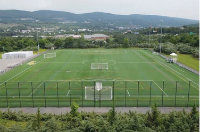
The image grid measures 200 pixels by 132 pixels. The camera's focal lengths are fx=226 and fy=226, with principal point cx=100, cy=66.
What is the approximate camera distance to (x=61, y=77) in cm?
3675

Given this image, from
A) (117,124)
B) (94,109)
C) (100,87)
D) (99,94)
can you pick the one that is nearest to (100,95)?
(99,94)

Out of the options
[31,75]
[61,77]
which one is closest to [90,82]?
[61,77]

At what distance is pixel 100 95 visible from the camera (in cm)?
2523

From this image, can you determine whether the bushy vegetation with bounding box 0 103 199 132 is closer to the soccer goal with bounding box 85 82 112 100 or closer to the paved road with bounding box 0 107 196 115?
the paved road with bounding box 0 107 196 115

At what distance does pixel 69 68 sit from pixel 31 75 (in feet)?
27.2

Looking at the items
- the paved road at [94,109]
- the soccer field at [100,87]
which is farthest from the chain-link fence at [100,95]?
the paved road at [94,109]

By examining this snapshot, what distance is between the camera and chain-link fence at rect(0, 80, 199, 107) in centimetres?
2442

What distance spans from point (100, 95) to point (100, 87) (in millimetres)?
1895

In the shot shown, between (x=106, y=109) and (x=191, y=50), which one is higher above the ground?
(x=191, y=50)

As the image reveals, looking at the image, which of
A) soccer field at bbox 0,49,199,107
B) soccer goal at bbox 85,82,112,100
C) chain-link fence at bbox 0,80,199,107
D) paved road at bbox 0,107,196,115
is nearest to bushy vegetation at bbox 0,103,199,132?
soccer field at bbox 0,49,199,107

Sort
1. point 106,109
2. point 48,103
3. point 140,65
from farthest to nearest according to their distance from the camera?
point 140,65 → point 48,103 → point 106,109

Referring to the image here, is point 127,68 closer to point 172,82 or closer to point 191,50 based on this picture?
point 172,82

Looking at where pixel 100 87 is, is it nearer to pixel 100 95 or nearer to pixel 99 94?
pixel 99 94

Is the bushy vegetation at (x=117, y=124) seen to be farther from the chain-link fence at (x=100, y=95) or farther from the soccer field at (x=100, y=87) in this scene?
the chain-link fence at (x=100, y=95)
